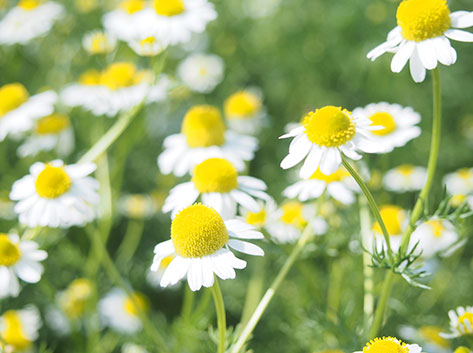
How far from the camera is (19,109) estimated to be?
2611 millimetres

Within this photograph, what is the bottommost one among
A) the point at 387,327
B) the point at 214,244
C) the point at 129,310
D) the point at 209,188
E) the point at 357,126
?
the point at 129,310

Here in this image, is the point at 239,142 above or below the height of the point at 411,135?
below

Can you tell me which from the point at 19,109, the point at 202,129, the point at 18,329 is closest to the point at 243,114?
the point at 202,129

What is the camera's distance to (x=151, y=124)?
11.6 feet

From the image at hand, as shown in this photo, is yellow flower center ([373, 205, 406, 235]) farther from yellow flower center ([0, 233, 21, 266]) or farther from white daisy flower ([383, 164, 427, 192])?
yellow flower center ([0, 233, 21, 266])

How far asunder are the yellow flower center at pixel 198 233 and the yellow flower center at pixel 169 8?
136 centimetres

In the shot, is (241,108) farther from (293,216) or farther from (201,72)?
(293,216)

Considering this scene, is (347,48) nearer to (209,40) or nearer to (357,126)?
(209,40)

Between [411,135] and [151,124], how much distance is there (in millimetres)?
1914

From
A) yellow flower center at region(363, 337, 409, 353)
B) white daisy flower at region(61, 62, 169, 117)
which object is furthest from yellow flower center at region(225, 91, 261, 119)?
yellow flower center at region(363, 337, 409, 353)

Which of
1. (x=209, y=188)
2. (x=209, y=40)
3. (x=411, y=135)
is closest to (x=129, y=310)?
(x=209, y=188)

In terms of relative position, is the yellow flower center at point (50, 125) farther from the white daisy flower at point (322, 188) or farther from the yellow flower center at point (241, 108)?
the white daisy flower at point (322, 188)

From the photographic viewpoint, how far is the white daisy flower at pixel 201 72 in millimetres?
3483

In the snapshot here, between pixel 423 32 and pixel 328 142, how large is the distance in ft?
1.29
